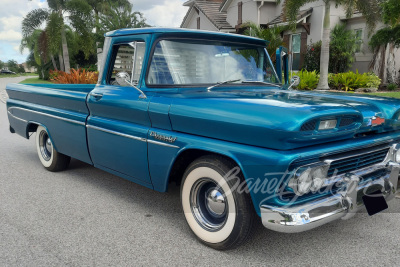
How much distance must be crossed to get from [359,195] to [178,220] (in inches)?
65.5

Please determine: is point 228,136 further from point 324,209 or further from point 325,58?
point 325,58

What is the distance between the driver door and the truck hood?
48 centimetres

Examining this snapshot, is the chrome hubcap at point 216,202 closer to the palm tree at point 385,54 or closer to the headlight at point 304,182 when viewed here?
the headlight at point 304,182

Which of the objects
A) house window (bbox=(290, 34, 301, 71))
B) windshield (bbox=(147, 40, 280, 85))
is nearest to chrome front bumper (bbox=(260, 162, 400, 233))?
windshield (bbox=(147, 40, 280, 85))

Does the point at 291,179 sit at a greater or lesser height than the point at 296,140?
lesser

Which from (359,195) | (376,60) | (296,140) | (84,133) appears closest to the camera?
(296,140)

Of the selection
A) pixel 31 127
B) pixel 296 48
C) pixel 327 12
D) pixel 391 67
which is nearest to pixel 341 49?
pixel 391 67

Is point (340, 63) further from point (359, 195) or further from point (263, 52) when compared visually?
point (359, 195)

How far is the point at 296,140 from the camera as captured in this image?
2371 millimetres

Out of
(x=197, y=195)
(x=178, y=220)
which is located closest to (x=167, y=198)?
(x=178, y=220)

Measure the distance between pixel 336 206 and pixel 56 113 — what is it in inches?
138

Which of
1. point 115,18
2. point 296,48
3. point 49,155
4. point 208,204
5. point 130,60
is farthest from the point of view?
point 115,18

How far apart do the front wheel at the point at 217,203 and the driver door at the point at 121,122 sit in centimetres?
52

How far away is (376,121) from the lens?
2.98 metres
